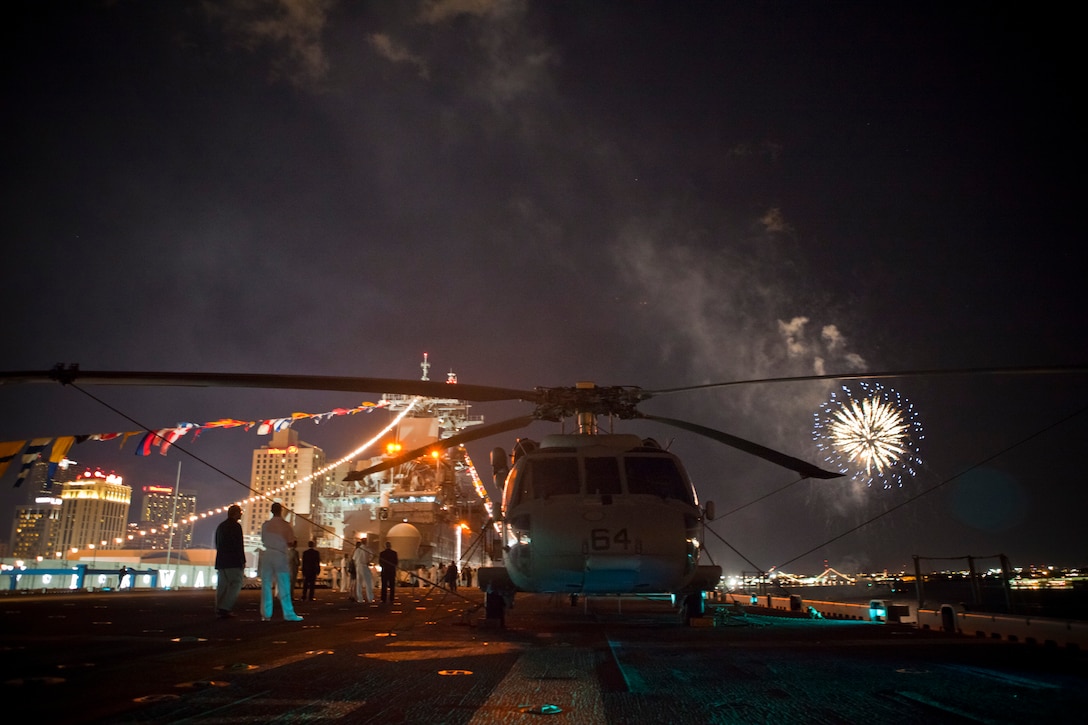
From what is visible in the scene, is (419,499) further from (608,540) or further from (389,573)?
(608,540)

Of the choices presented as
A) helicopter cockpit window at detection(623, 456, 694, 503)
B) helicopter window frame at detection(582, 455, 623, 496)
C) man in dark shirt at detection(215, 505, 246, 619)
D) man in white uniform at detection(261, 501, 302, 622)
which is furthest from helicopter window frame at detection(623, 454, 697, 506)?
man in dark shirt at detection(215, 505, 246, 619)

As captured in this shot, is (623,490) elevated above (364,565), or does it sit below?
above

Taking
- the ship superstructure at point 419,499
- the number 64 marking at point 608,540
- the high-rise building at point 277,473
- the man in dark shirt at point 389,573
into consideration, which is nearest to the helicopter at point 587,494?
the number 64 marking at point 608,540

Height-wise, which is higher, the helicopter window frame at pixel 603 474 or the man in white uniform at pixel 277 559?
the helicopter window frame at pixel 603 474

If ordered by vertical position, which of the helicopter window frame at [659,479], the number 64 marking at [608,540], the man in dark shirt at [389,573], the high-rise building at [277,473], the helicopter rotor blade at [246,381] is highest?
the high-rise building at [277,473]

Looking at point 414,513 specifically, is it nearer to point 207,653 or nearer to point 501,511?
point 501,511

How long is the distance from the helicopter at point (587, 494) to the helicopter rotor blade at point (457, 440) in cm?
6

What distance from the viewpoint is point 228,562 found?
10859 millimetres

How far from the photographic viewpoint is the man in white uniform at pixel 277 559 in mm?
9523

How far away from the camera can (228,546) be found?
35.5ft

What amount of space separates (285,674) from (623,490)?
549cm

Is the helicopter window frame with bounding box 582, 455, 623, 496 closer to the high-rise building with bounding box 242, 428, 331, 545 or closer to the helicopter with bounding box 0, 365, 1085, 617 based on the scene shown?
the helicopter with bounding box 0, 365, 1085, 617

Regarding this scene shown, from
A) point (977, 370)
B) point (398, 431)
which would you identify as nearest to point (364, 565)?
point (977, 370)

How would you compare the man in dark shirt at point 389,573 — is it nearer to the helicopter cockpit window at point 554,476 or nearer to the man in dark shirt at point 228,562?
the man in dark shirt at point 228,562
